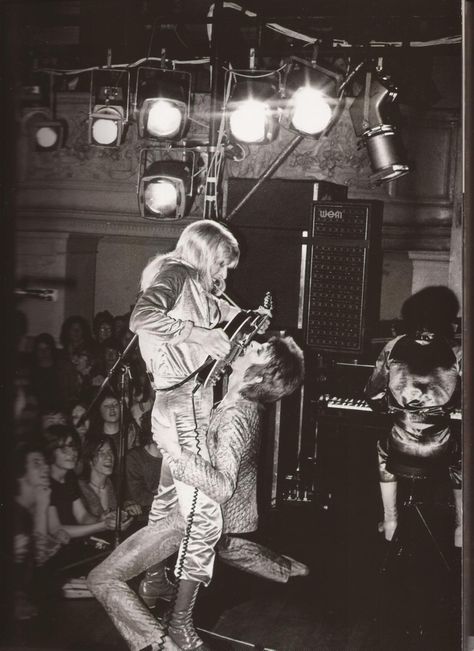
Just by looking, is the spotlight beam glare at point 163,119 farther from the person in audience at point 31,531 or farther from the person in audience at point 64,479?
the person in audience at point 31,531

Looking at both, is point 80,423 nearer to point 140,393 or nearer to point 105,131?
point 140,393

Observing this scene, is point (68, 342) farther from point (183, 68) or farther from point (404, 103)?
point (404, 103)

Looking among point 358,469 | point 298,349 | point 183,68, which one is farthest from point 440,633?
point 183,68

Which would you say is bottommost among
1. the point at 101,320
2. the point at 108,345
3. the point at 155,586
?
the point at 155,586

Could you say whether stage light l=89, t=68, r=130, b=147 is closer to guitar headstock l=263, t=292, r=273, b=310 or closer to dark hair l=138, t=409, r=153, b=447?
guitar headstock l=263, t=292, r=273, b=310

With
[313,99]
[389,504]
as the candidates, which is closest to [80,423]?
[389,504]

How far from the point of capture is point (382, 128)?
287 centimetres

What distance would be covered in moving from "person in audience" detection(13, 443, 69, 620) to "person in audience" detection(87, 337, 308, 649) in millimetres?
303

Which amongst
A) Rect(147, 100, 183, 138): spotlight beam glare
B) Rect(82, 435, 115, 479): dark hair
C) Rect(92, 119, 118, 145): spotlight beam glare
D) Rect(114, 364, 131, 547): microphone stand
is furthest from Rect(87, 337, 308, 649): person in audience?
Rect(92, 119, 118, 145): spotlight beam glare

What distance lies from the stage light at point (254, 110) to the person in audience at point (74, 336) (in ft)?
3.37

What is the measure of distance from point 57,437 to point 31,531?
43cm

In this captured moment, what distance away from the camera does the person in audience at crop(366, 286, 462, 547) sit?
116 inches

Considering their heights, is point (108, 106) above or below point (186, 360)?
above

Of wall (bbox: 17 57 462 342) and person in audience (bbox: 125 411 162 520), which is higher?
wall (bbox: 17 57 462 342)
